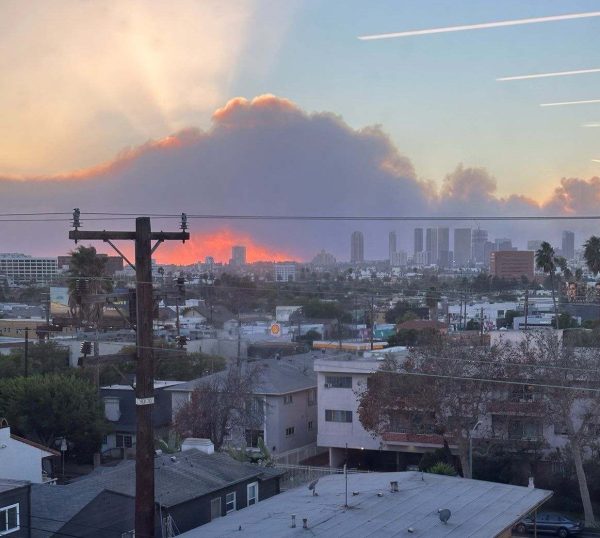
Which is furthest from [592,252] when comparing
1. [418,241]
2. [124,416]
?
[418,241]

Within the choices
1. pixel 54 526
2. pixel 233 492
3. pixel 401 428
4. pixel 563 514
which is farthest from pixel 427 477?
pixel 401 428

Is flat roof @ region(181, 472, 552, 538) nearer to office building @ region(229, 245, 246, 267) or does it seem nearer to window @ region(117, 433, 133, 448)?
window @ region(117, 433, 133, 448)

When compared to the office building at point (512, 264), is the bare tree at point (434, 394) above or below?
below

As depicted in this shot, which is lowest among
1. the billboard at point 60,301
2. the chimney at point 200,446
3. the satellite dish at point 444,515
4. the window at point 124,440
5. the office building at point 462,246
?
the window at point 124,440

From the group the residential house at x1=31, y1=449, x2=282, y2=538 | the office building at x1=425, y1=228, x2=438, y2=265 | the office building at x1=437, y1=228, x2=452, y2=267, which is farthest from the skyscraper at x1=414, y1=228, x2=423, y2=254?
the residential house at x1=31, y1=449, x2=282, y2=538

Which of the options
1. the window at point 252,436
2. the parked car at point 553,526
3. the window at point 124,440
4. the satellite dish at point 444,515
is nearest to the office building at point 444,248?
the window at point 252,436

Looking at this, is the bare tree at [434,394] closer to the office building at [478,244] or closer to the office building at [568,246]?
the office building at [568,246]
